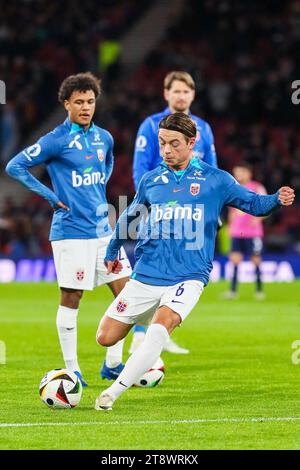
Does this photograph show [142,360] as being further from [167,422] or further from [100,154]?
[100,154]

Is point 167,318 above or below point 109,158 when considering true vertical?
below

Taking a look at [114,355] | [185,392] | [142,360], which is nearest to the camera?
[142,360]

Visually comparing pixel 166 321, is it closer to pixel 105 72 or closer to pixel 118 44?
pixel 105 72

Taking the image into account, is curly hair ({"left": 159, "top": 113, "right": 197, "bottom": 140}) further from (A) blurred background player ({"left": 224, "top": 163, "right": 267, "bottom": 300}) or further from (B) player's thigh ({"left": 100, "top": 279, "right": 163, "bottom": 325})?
(A) blurred background player ({"left": 224, "top": 163, "right": 267, "bottom": 300})

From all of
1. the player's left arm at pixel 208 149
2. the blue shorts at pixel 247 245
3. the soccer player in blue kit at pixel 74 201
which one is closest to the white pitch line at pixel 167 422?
the soccer player in blue kit at pixel 74 201

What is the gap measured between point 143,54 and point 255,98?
5225 millimetres

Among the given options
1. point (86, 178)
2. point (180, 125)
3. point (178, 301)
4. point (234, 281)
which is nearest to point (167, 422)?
point (178, 301)

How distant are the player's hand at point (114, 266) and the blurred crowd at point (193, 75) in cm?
1481

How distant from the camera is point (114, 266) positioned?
8.32 m

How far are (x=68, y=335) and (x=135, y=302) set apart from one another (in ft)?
4.82

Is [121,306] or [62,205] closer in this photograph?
[121,306]

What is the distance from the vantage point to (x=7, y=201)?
81.5ft

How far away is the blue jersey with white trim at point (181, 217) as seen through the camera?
7887 mm
